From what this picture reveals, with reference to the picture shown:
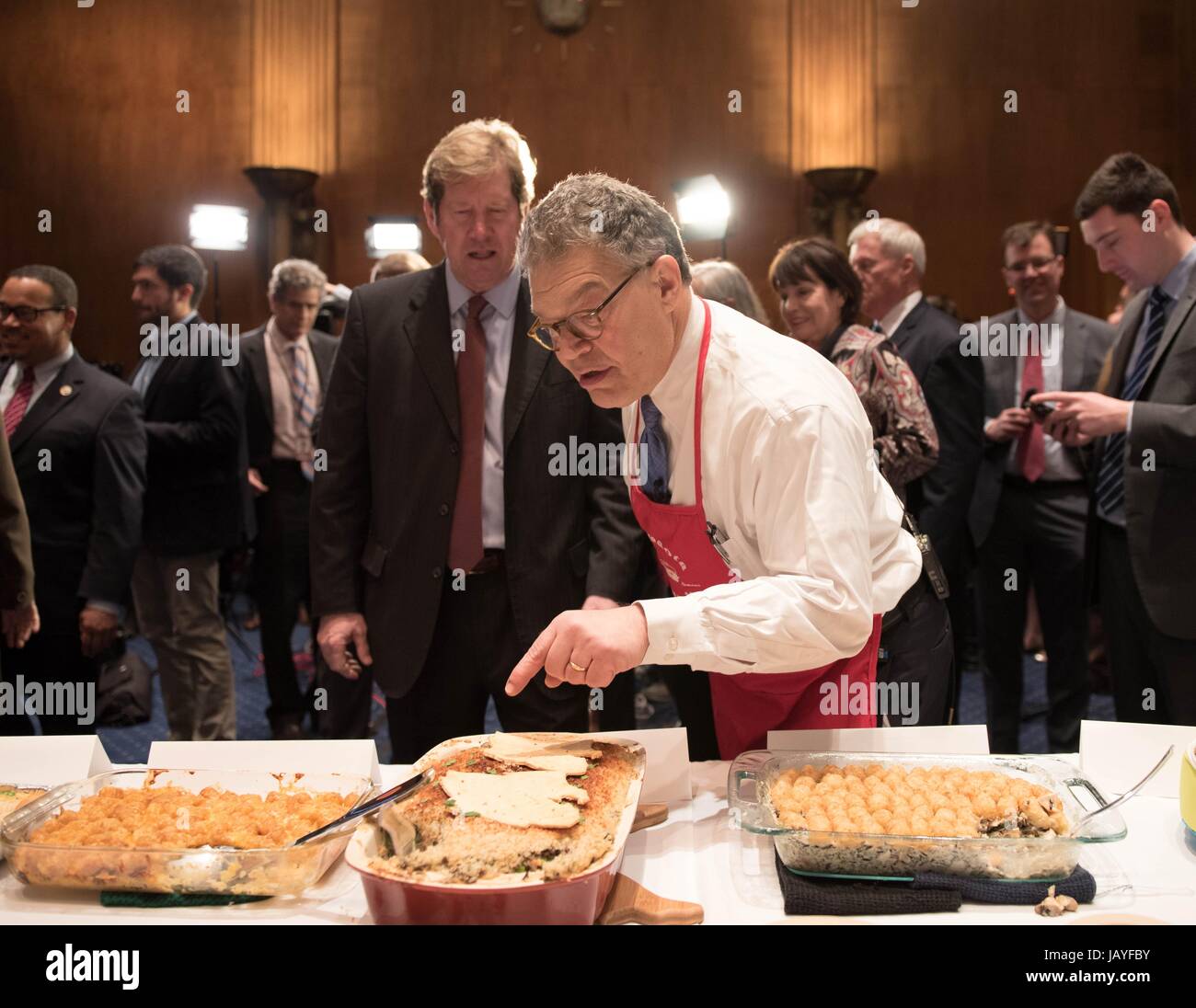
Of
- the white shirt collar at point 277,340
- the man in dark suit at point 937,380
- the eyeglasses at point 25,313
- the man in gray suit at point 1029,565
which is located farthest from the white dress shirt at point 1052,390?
the eyeglasses at point 25,313

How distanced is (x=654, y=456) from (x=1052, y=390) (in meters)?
2.76

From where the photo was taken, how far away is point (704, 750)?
9.46 feet

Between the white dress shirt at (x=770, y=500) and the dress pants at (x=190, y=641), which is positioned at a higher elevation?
the white dress shirt at (x=770, y=500)

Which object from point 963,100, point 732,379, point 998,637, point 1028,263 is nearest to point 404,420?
point 732,379

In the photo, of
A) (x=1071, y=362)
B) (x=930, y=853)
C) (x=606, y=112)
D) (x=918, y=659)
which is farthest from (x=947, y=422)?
(x=606, y=112)

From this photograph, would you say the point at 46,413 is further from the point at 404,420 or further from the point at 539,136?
Answer: the point at 539,136

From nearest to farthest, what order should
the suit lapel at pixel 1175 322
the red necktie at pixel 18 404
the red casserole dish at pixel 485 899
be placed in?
1. the red casserole dish at pixel 485 899
2. the suit lapel at pixel 1175 322
3. the red necktie at pixel 18 404

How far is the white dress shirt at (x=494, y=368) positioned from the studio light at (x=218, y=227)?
208 inches

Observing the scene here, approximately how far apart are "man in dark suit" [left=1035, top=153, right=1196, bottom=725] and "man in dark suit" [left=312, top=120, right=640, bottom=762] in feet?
3.65

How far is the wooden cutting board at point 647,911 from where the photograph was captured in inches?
46.1

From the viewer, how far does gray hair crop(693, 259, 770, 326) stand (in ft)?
10.3

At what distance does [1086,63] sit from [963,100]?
30.8 inches

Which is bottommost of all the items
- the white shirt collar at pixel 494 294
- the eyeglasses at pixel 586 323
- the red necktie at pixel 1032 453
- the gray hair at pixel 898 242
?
the red necktie at pixel 1032 453

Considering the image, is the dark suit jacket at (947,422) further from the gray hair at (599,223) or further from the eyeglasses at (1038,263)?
the gray hair at (599,223)
